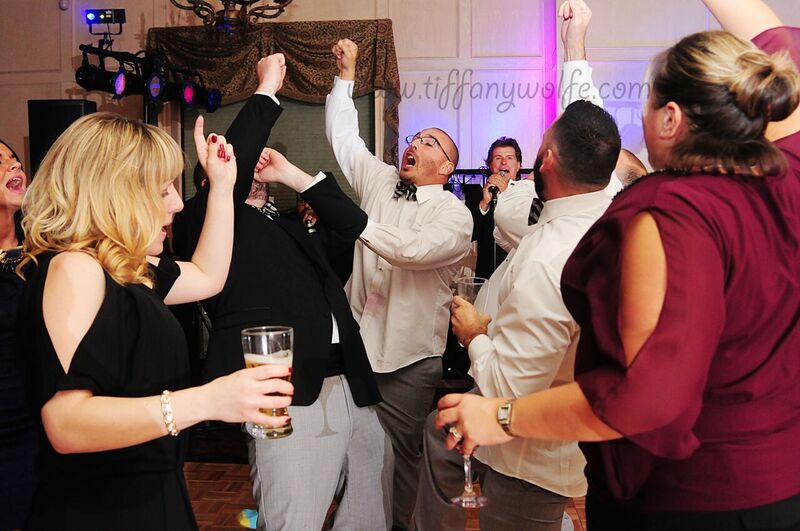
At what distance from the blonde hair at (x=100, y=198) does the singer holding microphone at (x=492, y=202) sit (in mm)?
4455

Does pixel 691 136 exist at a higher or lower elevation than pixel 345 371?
higher

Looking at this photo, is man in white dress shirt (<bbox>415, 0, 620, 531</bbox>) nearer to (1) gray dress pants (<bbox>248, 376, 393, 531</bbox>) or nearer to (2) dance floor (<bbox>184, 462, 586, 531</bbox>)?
(1) gray dress pants (<bbox>248, 376, 393, 531</bbox>)

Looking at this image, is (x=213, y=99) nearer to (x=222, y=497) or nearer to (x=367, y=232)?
(x=222, y=497)

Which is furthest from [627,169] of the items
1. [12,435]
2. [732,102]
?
[12,435]

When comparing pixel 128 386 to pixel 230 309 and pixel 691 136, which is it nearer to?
pixel 230 309

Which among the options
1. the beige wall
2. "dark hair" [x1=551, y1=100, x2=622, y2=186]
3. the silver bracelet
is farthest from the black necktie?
the beige wall

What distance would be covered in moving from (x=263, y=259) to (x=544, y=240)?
2.74ft

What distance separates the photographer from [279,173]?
271 centimetres

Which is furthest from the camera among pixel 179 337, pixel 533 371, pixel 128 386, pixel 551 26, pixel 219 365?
pixel 551 26

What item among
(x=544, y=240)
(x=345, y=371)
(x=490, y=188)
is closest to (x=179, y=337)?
(x=345, y=371)

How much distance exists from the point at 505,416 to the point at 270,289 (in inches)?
45.9

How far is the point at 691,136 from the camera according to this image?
124 centimetres

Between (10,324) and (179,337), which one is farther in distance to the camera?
(10,324)

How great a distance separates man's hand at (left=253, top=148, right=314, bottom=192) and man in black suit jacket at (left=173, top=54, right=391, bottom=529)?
239 mm
